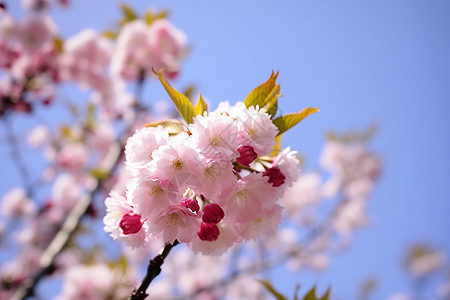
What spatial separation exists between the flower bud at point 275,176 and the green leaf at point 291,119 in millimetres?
182

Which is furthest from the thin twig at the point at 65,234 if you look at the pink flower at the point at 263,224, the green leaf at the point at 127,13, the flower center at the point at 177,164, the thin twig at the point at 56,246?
the flower center at the point at 177,164

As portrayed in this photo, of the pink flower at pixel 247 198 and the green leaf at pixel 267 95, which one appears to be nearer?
the pink flower at pixel 247 198

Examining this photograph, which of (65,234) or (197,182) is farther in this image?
(65,234)

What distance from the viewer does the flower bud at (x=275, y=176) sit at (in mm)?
1083

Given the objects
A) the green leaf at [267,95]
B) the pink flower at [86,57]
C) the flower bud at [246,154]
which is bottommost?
the flower bud at [246,154]

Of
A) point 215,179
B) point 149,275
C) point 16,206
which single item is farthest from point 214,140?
point 16,206

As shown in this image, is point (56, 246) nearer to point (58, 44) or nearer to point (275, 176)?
point (275, 176)

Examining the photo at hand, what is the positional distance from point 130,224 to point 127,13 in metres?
3.48

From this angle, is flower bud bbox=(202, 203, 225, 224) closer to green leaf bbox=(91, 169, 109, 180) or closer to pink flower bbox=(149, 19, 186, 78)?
green leaf bbox=(91, 169, 109, 180)

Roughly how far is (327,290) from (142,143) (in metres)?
1.05

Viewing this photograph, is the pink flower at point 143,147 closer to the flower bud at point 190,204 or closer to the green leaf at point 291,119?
the flower bud at point 190,204

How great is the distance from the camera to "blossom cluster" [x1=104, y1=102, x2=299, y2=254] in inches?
36.9

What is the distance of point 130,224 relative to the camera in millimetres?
992

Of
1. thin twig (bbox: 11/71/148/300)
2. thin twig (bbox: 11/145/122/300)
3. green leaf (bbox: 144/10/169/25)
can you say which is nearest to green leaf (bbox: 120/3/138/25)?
green leaf (bbox: 144/10/169/25)
